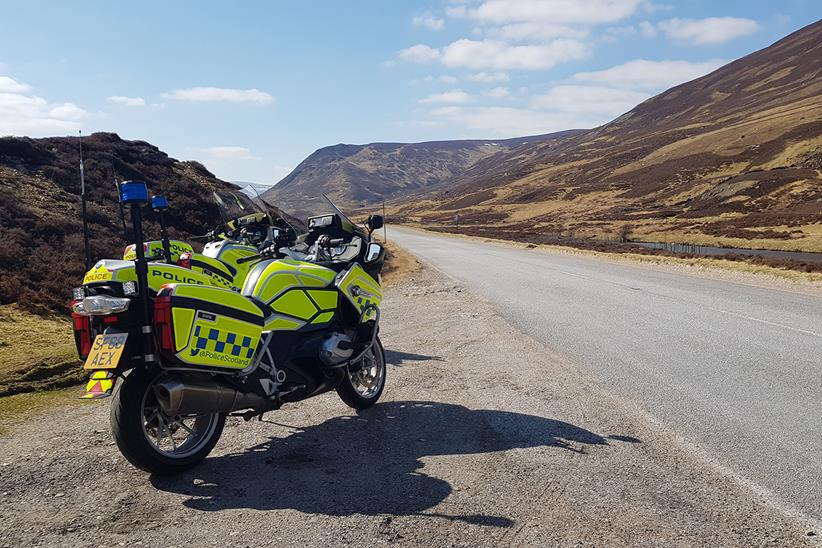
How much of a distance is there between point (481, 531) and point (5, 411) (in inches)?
203

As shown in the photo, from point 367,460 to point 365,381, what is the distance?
1603 millimetres

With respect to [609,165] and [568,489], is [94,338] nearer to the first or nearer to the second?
[568,489]

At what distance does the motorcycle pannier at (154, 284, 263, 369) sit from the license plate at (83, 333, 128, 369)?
248 millimetres


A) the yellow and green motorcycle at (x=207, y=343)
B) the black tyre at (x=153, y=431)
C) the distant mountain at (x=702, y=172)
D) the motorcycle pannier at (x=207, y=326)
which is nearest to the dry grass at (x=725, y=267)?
the distant mountain at (x=702, y=172)

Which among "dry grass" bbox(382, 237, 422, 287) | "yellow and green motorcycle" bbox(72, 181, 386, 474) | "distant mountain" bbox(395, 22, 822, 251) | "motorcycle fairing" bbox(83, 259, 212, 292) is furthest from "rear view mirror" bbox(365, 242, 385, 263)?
"distant mountain" bbox(395, 22, 822, 251)

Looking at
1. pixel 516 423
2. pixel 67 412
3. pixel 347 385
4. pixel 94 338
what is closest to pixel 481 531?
pixel 516 423

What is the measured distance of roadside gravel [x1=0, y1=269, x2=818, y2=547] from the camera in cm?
373

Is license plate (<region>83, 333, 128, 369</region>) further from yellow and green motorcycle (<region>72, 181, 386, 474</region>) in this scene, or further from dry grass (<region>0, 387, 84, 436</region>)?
dry grass (<region>0, 387, 84, 436</region>)

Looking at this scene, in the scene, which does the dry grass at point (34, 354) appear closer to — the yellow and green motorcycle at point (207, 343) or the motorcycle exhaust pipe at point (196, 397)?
the yellow and green motorcycle at point (207, 343)

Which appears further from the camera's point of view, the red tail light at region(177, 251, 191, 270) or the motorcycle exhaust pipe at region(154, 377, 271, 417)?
the red tail light at region(177, 251, 191, 270)

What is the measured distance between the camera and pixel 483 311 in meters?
12.7

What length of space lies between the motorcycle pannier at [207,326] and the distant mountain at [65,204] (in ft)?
28.6

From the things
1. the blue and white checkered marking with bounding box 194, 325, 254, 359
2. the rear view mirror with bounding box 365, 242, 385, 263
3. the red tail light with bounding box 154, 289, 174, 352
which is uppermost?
the rear view mirror with bounding box 365, 242, 385, 263

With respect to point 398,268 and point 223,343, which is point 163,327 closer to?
point 223,343
